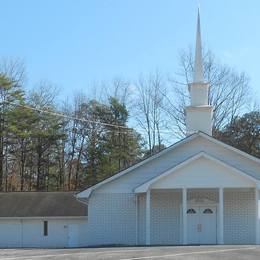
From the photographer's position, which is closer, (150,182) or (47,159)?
(150,182)

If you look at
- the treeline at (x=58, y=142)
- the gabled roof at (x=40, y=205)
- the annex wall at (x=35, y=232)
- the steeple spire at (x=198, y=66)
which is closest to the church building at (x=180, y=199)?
the annex wall at (x=35, y=232)

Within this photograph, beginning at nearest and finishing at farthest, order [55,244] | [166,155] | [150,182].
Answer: [150,182] < [166,155] < [55,244]

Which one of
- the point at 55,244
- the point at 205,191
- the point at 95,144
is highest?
the point at 95,144

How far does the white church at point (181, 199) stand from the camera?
30.7 meters

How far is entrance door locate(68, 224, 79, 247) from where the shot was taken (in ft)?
114

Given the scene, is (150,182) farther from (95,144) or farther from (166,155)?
(95,144)

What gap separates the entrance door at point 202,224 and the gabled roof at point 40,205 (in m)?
6.77

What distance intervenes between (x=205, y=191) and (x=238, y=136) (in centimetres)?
2575

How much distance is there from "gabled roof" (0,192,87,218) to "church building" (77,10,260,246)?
11.7ft

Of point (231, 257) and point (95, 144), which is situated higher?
point (95, 144)

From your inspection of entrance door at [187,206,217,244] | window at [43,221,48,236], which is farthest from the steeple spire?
window at [43,221,48,236]

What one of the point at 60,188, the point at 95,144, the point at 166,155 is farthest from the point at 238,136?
the point at 166,155

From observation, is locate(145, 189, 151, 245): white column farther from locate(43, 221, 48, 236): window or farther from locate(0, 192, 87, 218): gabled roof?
locate(43, 221, 48, 236): window

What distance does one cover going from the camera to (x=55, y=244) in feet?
115
